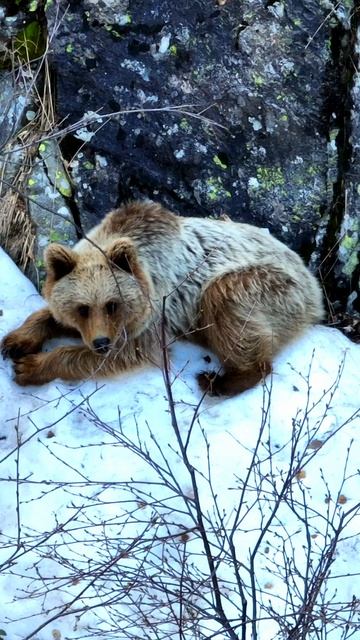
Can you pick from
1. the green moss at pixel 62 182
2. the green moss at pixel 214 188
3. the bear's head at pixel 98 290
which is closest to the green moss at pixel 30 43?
the green moss at pixel 62 182

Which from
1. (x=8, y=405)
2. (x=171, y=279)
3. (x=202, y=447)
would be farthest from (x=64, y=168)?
(x=202, y=447)

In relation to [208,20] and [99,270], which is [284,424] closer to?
[99,270]

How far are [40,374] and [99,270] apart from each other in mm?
808

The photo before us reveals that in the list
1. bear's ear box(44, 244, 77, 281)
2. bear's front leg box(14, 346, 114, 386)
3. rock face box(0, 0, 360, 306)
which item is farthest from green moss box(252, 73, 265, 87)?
bear's front leg box(14, 346, 114, 386)

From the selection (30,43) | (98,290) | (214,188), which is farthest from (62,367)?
(30,43)

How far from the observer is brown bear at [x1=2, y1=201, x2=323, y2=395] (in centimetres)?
598

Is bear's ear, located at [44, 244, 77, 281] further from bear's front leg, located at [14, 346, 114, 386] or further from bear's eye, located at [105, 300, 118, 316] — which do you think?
bear's front leg, located at [14, 346, 114, 386]

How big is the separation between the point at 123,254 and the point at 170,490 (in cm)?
144

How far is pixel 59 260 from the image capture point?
5.98m

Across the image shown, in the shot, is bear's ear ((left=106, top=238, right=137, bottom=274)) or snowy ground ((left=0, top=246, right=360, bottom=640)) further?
bear's ear ((left=106, top=238, right=137, bottom=274))

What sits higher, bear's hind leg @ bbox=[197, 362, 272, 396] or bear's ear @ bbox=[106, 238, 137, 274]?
bear's ear @ bbox=[106, 238, 137, 274]

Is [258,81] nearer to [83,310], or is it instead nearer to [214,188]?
[214,188]

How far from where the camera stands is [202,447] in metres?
5.83

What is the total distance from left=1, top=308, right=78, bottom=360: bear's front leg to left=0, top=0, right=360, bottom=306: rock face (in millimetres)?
1060
